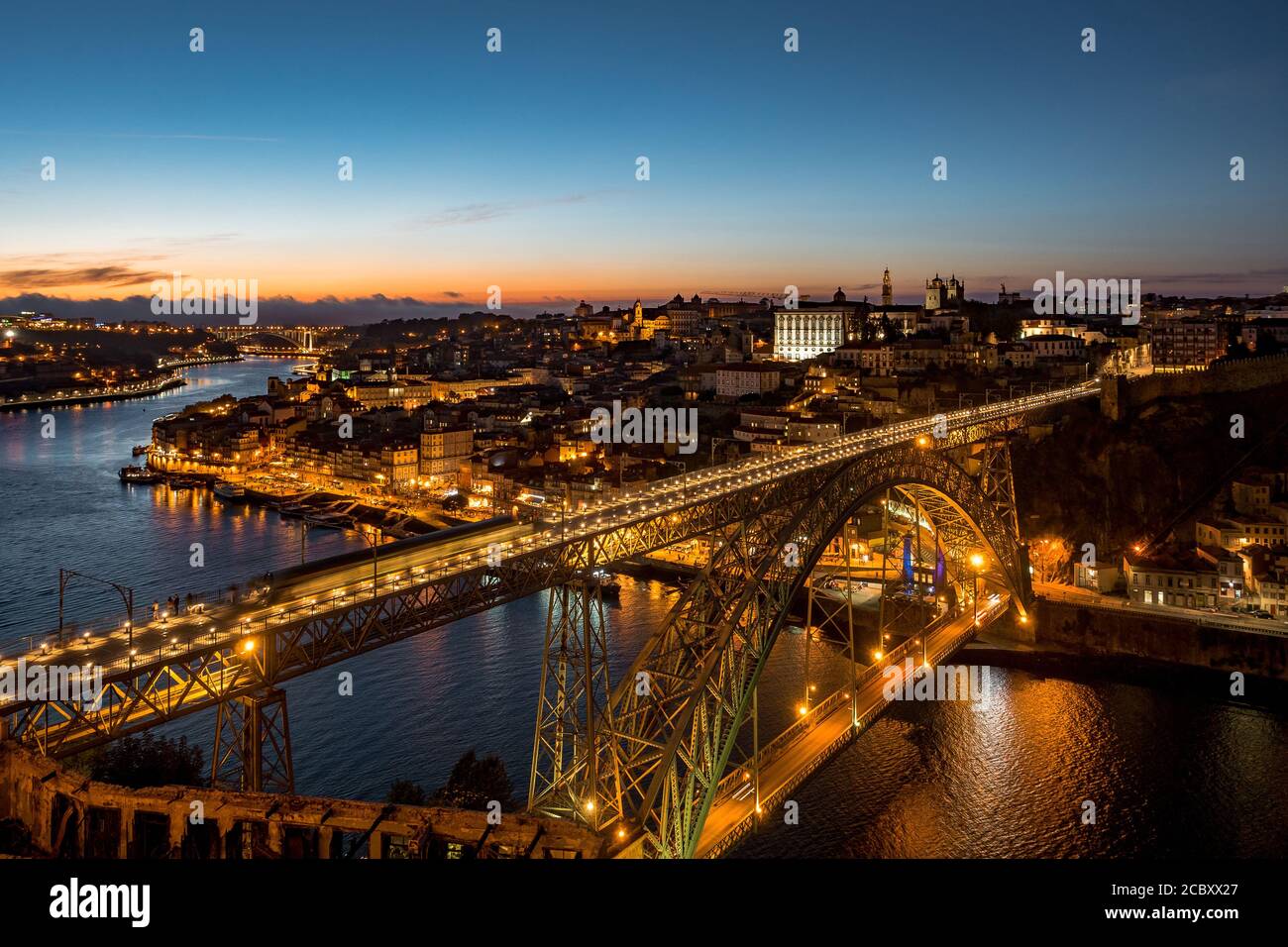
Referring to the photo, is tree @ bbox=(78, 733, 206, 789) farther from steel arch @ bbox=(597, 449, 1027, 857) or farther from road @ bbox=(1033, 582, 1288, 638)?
road @ bbox=(1033, 582, 1288, 638)

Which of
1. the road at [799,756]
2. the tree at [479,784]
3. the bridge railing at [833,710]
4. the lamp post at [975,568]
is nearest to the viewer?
the road at [799,756]

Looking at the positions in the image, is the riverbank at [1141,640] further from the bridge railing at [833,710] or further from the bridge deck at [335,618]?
the bridge deck at [335,618]

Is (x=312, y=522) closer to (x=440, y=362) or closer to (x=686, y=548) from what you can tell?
(x=686, y=548)

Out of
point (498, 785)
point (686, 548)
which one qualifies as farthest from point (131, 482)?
point (498, 785)

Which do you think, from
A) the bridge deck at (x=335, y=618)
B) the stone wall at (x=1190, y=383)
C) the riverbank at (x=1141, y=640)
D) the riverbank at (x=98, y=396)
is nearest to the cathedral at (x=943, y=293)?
the stone wall at (x=1190, y=383)

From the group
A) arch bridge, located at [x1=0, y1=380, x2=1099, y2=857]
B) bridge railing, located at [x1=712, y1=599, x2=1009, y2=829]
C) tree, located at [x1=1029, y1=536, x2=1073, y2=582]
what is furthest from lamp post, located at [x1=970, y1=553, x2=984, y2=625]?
arch bridge, located at [x1=0, y1=380, x2=1099, y2=857]

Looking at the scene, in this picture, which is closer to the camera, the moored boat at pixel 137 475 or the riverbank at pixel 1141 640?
the riverbank at pixel 1141 640
